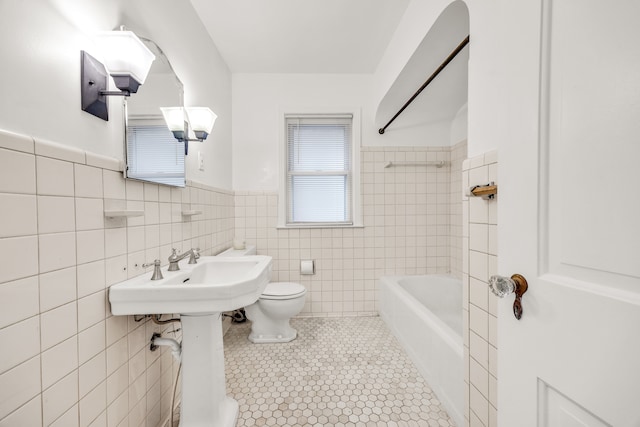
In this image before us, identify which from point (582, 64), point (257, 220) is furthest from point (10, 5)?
point (257, 220)

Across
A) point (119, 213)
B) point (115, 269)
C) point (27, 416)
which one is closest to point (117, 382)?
point (27, 416)

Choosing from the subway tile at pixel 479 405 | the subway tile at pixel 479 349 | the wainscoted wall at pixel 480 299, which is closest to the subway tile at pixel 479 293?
the wainscoted wall at pixel 480 299

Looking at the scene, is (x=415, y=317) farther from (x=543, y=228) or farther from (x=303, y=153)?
(x=303, y=153)

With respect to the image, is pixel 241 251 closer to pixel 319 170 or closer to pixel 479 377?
pixel 319 170

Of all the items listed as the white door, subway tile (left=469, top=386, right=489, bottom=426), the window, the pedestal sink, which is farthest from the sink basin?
the window

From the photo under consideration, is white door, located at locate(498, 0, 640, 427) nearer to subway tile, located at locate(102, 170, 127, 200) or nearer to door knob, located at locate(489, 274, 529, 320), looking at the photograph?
door knob, located at locate(489, 274, 529, 320)

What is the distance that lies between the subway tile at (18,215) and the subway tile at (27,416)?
43 cm

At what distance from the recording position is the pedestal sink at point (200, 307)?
Result: 0.89m

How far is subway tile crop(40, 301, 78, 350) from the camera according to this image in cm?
68

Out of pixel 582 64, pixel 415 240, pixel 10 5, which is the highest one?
pixel 10 5

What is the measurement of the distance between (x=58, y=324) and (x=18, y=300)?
0.45 feet

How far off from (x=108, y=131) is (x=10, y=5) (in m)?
0.37

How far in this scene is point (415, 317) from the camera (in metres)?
1.69

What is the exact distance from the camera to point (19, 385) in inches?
24.2
